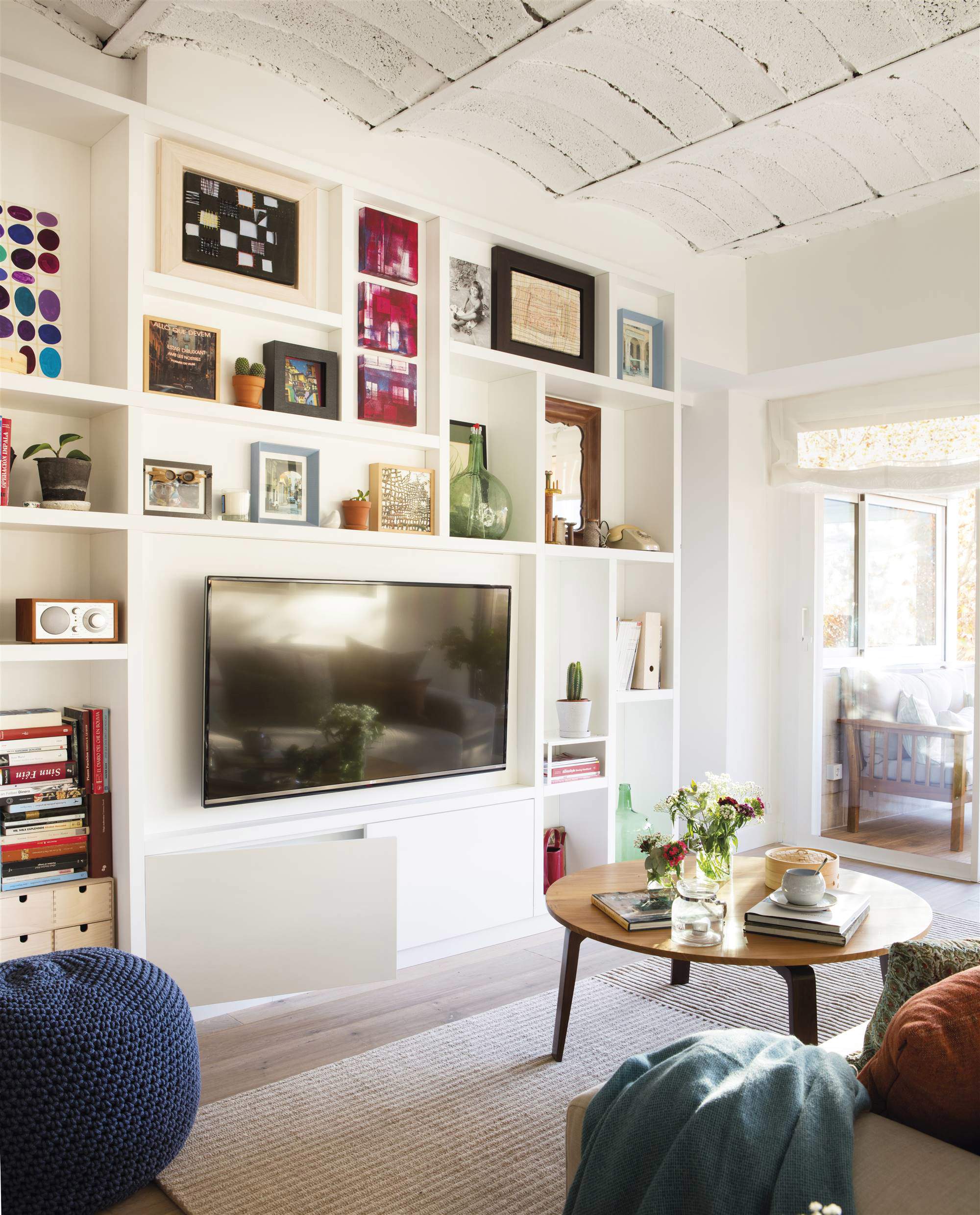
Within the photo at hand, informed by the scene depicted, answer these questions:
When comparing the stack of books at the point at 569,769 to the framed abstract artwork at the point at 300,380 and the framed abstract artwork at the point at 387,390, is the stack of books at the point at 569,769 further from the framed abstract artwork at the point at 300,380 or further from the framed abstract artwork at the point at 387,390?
the framed abstract artwork at the point at 300,380

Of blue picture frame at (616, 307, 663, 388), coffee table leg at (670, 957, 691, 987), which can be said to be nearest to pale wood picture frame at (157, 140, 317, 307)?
blue picture frame at (616, 307, 663, 388)

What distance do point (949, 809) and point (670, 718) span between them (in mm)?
1517

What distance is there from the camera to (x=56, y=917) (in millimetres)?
Answer: 2621

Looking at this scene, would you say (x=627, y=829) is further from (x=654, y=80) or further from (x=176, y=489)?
(x=654, y=80)

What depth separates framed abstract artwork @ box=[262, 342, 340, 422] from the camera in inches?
119

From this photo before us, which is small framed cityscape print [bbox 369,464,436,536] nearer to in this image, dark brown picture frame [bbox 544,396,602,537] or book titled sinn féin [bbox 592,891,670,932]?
dark brown picture frame [bbox 544,396,602,537]

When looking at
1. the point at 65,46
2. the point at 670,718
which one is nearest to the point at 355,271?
the point at 65,46

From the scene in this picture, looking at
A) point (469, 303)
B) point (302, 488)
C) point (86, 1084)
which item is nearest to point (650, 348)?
point (469, 303)

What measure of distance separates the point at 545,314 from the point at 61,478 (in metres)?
1.97

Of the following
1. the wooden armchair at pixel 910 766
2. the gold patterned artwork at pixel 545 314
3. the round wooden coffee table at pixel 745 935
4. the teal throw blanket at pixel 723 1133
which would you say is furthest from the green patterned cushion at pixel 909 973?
the wooden armchair at pixel 910 766

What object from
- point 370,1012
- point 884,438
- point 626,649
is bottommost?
point 370,1012

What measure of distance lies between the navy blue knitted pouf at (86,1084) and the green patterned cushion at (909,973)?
1.38 metres

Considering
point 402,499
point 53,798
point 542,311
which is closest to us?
point 53,798

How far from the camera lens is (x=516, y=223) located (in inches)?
145
